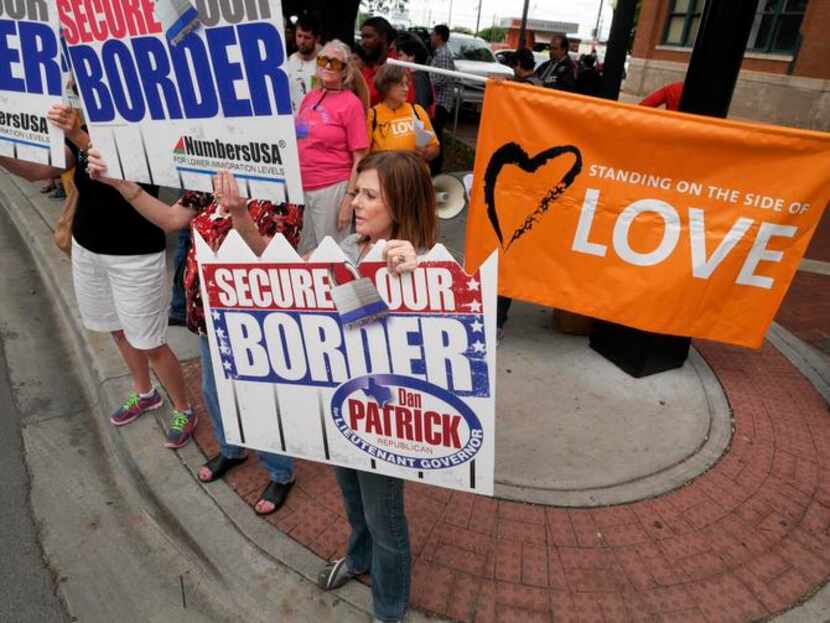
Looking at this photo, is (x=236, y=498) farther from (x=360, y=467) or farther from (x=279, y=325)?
(x=279, y=325)

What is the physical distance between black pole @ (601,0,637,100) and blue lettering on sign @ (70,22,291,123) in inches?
153

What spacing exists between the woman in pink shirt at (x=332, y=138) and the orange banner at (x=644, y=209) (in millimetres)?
833

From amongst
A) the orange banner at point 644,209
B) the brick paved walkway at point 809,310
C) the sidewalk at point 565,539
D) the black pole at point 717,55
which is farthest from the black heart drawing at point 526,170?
the brick paved walkway at point 809,310

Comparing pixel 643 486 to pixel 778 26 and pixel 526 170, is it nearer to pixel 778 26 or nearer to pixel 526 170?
pixel 526 170

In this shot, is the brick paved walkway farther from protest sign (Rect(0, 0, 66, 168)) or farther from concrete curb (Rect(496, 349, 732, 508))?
protest sign (Rect(0, 0, 66, 168))

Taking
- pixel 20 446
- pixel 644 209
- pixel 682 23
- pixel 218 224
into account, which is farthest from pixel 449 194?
pixel 682 23

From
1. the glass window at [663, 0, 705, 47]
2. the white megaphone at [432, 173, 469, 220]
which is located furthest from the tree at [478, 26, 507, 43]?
the white megaphone at [432, 173, 469, 220]

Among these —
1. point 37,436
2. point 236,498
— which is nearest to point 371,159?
point 236,498

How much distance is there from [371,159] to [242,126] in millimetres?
414

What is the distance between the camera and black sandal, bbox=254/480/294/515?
9.37 feet

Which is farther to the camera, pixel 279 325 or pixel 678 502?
pixel 678 502

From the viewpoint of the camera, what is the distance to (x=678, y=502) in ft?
10.00

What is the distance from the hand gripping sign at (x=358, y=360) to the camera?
1618mm

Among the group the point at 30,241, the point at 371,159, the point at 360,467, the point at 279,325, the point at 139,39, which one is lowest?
the point at 30,241
